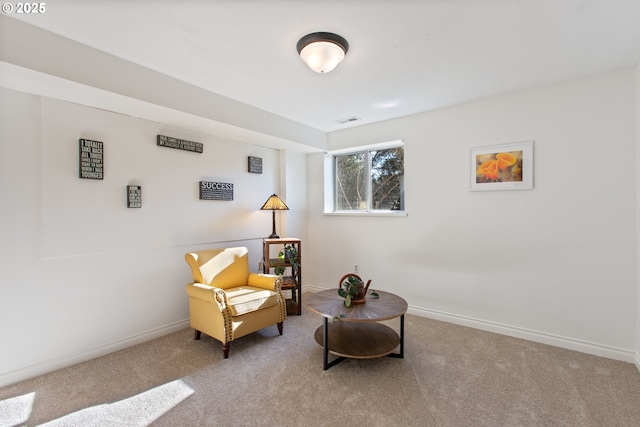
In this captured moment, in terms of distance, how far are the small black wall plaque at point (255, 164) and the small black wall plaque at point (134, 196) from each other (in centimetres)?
139

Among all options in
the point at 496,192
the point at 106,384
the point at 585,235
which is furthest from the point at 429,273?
the point at 106,384

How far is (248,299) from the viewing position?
2766 mm

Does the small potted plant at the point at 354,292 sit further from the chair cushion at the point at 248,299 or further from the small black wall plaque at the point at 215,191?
the small black wall plaque at the point at 215,191

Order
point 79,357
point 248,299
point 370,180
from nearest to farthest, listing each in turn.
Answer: point 79,357 → point 248,299 → point 370,180

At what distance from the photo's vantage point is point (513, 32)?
1923 mm

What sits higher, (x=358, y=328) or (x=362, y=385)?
(x=358, y=328)

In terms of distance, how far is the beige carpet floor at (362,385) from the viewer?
1837 millimetres

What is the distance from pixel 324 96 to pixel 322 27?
1128 mm

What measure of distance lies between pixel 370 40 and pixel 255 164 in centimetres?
235

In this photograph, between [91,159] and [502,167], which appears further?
[502,167]

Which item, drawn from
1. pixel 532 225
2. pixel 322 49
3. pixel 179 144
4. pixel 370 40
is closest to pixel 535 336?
pixel 532 225

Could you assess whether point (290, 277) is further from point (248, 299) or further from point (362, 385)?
point (362, 385)

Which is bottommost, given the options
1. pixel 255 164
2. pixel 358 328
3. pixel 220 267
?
pixel 358 328

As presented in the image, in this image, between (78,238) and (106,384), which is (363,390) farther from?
(78,238)
